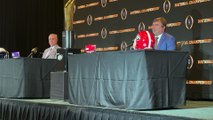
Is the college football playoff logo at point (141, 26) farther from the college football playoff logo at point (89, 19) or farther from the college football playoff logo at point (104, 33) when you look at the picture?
the college football playoff logo at point (89, 19)

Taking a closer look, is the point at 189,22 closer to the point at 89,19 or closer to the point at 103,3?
the point at 103,3

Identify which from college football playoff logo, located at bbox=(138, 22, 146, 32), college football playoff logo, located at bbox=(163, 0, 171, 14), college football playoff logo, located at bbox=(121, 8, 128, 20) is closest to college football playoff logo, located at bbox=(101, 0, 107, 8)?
college football playoff logo, located at bbox=(121, 8, 128, 20)

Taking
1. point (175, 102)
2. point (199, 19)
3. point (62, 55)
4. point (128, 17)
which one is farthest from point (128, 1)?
point (175, 102)

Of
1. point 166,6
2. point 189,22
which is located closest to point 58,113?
point 189,22

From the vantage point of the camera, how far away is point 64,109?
15.3 feet

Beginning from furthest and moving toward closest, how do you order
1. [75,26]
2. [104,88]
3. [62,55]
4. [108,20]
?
[75,26] → [108,20] → [62,55] → [104,88]

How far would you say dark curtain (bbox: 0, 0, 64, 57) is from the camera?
33.6 feet

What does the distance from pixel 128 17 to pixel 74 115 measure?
3966 mm

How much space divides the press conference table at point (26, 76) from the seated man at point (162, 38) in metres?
1.75

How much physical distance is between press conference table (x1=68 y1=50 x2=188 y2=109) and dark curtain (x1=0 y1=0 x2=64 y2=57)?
6111 mm

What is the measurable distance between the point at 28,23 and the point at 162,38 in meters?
5.99

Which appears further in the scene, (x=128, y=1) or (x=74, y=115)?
(x=128, y=1)

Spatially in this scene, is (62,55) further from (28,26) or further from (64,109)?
(28,26)

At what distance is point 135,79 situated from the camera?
4.02 meters
